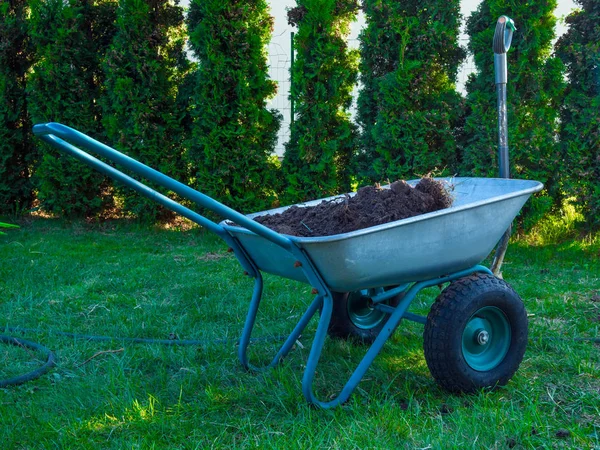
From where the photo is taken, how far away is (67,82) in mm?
6207

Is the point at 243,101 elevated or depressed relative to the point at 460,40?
depressed

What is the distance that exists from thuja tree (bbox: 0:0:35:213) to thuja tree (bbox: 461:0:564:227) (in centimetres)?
465

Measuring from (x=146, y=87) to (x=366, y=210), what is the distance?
4.24 meters

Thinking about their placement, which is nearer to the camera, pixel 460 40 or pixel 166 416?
pixel 166 416

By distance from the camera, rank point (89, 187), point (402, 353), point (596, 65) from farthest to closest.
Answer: point (89, 187)
point (596, 65)
point (402, 353)

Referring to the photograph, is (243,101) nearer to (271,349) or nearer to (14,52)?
(14,52)

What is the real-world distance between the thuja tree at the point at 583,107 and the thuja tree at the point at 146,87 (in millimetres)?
3684

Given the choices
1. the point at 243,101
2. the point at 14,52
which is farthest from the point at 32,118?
the point at 243,101

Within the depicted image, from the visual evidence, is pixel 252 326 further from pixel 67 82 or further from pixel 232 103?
pixel 67 82

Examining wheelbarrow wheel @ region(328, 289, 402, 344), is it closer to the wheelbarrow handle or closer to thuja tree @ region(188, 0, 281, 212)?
the wheelbarrow handle

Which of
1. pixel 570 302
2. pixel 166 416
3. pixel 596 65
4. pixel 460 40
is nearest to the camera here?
pixel 166 416

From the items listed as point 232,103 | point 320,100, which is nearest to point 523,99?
point 320,100

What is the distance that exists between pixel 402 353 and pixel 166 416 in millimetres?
1224

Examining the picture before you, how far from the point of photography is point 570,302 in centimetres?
378
